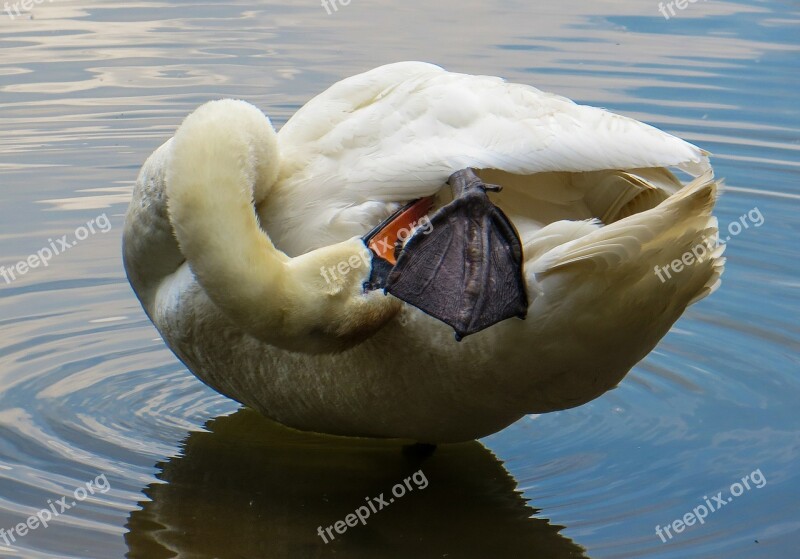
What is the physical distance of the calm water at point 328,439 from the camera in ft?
14.4

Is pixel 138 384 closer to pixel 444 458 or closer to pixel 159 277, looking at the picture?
pixel 159 277

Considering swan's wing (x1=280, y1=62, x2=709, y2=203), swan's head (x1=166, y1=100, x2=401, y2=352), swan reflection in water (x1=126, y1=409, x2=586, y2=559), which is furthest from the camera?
swan reflection in water (x1=126, y1=409, x2=586, y2=559)

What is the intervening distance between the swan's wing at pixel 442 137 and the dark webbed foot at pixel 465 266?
13 cm

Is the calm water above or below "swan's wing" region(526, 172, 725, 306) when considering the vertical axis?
below

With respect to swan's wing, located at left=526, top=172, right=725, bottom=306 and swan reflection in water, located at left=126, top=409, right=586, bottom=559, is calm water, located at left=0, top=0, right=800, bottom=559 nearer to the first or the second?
swan reflection in water, located at left=126, top=409, right=586, bottom=559

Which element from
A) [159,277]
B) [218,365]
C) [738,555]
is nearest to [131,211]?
[159,277]

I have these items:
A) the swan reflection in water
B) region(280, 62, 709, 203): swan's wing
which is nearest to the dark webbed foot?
region(280, 62, 709, 203): swan's wing

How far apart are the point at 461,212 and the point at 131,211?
144cm

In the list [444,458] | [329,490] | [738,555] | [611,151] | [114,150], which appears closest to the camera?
[611,151]

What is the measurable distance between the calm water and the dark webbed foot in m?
0.92

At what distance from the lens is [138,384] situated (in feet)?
17.8

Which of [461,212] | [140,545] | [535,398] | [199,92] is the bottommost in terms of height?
[199,92]

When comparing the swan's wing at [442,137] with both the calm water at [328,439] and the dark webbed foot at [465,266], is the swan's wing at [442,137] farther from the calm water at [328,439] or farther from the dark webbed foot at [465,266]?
the calm water at [328,439]

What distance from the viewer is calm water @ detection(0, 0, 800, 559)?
438 cm
